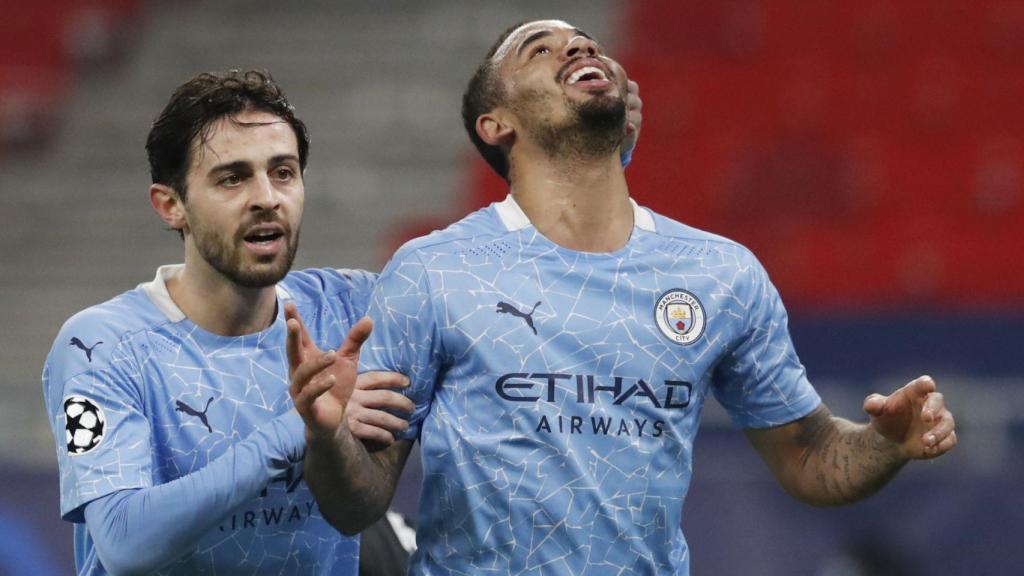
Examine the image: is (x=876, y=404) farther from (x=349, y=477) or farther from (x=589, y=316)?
(x=349, y=477)

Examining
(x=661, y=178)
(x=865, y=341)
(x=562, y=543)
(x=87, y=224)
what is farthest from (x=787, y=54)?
(x=562, y=543)

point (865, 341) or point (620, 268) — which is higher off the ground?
point (620, 268)

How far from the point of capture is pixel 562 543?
3215mm

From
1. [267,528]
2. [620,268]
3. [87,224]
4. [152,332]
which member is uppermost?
[620,268]

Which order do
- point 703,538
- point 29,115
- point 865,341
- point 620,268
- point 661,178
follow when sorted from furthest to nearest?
point 29,115 → point 661,178 → point 865,341 → point 703,538 → point 620,268

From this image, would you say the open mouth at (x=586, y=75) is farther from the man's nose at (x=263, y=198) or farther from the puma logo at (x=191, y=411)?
the puma logo at (x=191, y=411)

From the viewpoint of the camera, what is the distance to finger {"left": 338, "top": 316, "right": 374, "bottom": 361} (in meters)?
3.01

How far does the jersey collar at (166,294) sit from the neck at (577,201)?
0.64 metres

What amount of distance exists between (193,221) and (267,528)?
724 mm

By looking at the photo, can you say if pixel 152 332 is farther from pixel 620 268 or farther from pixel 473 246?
pixel 620 268

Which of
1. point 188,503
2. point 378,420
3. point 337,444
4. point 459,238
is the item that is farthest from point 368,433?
point 459,238

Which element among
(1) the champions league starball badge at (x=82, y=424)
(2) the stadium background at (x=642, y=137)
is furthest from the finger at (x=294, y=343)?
(2) the stadium background at (x=642, y=137)

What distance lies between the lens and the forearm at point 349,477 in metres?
3.08

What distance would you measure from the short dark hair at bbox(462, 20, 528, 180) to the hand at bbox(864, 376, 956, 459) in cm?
104
